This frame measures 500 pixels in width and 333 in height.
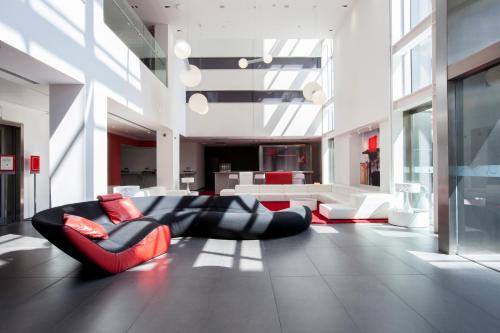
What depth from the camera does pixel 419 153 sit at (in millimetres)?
7574

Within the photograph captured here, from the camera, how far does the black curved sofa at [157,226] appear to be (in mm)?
3730

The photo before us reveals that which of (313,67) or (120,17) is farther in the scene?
(313,67)

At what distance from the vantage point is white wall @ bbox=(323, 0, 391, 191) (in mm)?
8391

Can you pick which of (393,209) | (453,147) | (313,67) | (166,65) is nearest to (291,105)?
(313,67)

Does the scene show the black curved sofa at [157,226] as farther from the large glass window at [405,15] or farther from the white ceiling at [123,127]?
the large glass window at [405,15]

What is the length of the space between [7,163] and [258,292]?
7.83 metres

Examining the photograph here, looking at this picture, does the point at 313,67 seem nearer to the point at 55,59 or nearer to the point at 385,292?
the point at 55,59

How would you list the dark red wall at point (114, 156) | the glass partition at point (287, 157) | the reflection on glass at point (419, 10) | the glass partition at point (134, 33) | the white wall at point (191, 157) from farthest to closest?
the white wall at point (191, 157) < the glass partition at point (287, 157) < the dark red wall at point (114, 156) < the glass partition at point (134, 33) < the reflection on glass at point (419, 10)

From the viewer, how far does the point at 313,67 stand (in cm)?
1588

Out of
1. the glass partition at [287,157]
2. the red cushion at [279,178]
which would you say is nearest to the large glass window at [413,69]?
the red cushion at [279,178]

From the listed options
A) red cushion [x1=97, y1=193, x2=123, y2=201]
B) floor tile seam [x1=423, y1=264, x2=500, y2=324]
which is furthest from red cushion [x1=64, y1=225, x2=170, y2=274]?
floor tile seam [x1=423, y1=264, x2=500, y2=324]

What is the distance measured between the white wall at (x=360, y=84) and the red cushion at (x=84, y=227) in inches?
284

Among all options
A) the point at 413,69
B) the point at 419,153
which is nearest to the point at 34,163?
the point at 419,153

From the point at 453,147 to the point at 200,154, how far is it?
1691 centimetres
